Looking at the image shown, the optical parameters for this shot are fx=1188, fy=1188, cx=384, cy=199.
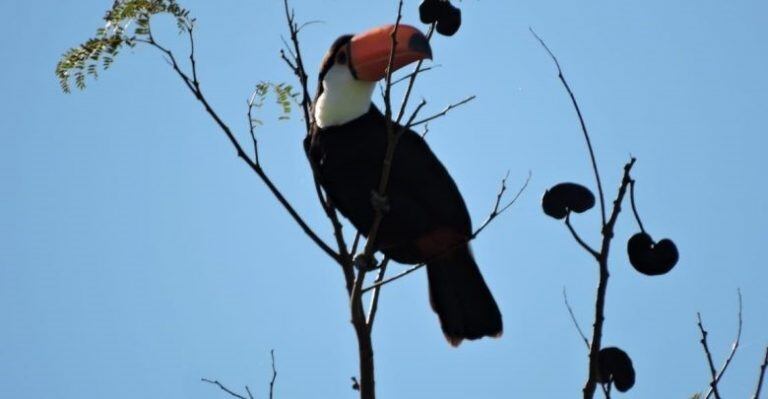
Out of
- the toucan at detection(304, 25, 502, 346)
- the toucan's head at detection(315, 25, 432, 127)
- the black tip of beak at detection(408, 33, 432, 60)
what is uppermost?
the toucan's head at detection(315, 25, 432, 127)

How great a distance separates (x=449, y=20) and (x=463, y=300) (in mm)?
1751

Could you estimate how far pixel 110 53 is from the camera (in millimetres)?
5266

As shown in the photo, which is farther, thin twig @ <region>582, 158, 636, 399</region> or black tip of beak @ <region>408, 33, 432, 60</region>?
black tip of beak @ <region>408, 33, 432, 60</region>

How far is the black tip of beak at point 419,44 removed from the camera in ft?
19.7

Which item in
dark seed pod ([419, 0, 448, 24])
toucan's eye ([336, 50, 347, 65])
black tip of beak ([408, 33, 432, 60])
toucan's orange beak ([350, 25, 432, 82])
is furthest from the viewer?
toucan's eye ([336, 50, 347, 65])

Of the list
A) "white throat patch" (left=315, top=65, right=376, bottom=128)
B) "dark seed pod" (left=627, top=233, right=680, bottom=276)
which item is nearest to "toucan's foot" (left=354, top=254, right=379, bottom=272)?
"white throat patch" (left=315, top=65, right=376, bottom=128)

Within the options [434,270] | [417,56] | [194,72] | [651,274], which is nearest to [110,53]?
[194,72]

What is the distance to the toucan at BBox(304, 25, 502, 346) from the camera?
20.7ft

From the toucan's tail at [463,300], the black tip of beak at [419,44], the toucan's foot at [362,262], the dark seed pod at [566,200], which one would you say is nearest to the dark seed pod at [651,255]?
the dark seed pod at [566,200]

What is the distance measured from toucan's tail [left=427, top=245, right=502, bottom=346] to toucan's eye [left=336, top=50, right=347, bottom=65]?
52.2 inches

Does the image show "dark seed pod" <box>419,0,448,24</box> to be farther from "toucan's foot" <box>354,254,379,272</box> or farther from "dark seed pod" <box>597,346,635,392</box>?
"dark seed pod" <box>597,346,635,392</box>

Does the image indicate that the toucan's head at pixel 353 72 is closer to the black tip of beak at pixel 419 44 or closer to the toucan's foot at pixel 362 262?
the black tip of beak at pixel 419 44

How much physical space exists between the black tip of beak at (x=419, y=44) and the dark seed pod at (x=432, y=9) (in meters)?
0.68

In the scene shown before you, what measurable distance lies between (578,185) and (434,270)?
2.47 m
